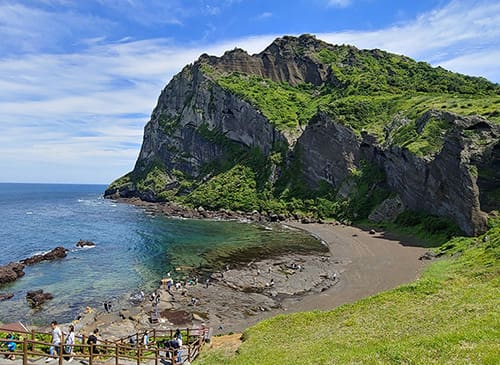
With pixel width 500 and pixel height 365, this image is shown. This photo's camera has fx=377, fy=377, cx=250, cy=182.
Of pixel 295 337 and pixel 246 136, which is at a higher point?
pixel 246 136

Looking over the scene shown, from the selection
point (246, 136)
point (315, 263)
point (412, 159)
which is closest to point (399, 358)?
point (315, 263)

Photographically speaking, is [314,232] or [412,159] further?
[314,232]

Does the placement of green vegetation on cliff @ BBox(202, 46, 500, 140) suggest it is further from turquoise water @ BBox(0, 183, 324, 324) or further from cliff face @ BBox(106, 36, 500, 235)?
turquoise water @ BBox(0, 183, 324, 324)

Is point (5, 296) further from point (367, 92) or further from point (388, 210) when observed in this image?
point (367, 92)

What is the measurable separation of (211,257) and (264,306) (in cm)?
2216

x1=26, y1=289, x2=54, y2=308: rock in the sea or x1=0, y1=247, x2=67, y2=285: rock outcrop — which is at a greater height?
x1=0, y1=247, x2=67, y2=285: rock outcrop

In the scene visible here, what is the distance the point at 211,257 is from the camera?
6100cm

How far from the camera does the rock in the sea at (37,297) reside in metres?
41.4

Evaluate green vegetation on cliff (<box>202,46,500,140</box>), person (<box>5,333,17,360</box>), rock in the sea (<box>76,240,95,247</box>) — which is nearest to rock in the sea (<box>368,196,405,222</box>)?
green vegetation on cliff (<box>202,46,500,140</box>)

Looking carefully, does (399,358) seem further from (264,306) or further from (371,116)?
(371,116)

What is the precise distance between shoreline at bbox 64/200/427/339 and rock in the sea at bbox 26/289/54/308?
790cm

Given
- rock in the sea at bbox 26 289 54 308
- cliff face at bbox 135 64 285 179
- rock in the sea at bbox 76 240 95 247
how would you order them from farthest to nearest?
1. cliff face at bbox 135 64 285 179
2. rock in the sea at bbox 76 240 95 247
3. rock in the sea at bbox 26 289 54 308

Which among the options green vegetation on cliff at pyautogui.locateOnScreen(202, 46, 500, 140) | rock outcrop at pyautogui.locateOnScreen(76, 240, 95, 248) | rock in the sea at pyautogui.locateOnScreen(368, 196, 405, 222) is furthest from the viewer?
green vegetation on cliff at pyautogui.locateOnScreen(202, 46, 500, 140)

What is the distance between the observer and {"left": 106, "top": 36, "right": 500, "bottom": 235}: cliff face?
6294cm
